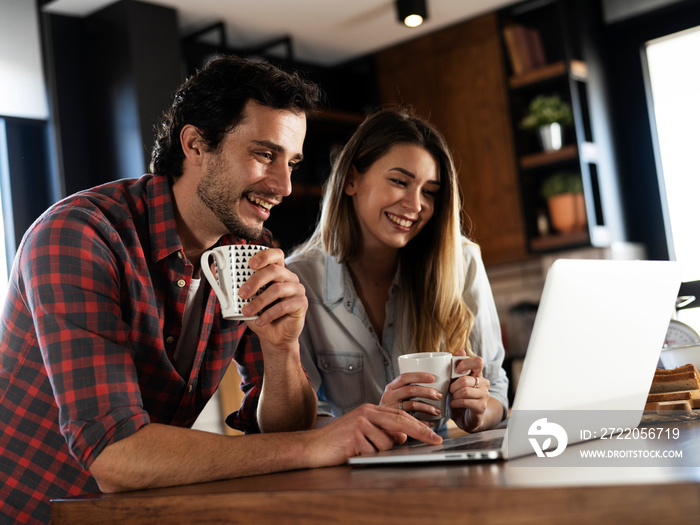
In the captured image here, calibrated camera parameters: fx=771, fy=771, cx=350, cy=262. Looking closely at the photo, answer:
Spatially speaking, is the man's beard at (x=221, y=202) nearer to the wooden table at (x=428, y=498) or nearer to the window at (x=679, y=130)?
the wooden table at (x=428, y=498)

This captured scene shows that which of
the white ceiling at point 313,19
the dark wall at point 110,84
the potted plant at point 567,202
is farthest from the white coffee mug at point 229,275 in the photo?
the potted plant at point 567,202

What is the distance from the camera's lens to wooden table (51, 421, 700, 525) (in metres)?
0.63

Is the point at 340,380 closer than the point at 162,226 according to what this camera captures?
No

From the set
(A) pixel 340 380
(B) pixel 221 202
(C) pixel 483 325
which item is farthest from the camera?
(C) pixel 483 325

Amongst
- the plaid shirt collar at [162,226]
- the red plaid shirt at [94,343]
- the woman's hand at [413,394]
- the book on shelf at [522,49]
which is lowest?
the woman's hand at [413,394]

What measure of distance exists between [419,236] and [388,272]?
12 centimetres

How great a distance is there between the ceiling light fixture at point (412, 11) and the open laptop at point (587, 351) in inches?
124

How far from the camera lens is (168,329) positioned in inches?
52.0

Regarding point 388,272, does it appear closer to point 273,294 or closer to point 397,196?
point 397,196

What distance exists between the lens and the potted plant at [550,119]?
3895 millimetres

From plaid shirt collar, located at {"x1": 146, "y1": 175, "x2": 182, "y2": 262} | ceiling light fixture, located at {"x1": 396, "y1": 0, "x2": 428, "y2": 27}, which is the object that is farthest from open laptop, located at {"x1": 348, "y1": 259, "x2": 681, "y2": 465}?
ceiling light fixture, located at {"x1": 396, "y1": 0, "x2": 428, "y2": 27}

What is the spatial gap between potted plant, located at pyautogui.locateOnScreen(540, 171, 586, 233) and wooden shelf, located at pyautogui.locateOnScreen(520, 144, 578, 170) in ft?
0.28

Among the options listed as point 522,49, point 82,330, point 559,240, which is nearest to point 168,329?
point 82,330

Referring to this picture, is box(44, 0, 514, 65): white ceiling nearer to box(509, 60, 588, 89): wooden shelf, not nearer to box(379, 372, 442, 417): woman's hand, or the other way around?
box(509, 60, 588, 89): wooden shelf
